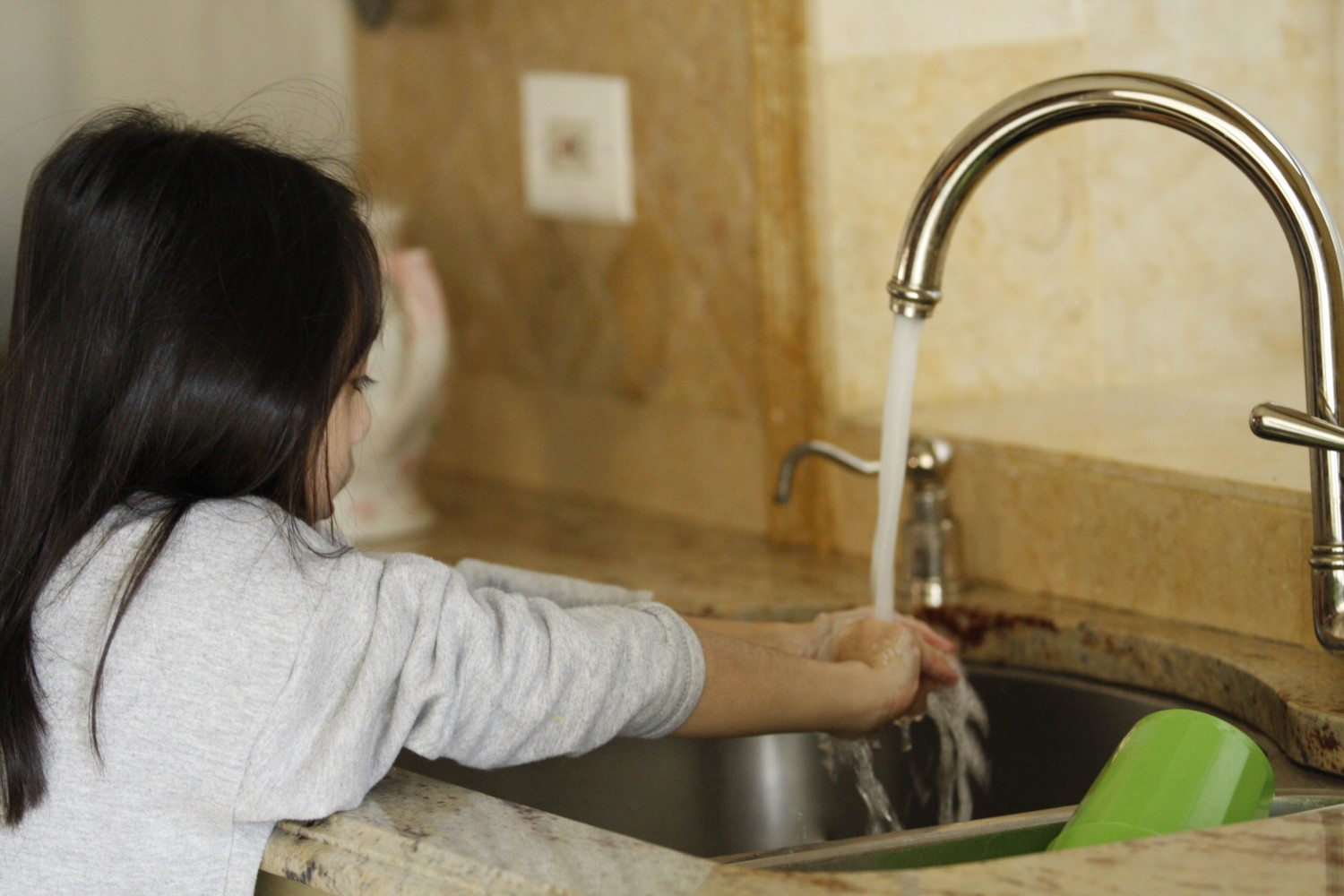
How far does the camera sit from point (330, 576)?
853mm

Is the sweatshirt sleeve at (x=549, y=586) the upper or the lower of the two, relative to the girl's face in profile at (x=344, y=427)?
lower

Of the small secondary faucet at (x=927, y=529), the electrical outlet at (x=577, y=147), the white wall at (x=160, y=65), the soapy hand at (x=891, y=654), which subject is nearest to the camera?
the soapy hand at (x=891, y=654)

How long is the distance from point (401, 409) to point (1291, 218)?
3.12ft

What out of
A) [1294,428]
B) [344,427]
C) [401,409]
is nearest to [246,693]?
[344,427]

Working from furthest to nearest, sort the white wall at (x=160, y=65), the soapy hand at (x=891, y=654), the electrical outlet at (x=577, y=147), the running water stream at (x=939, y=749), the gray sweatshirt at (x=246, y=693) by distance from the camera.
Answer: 1. the white wall at (x=160, y=65)
2. the electrical outlet at (x=577, y=147)
3. the running water stream at (x=939, y=749)
4. the soapy hand at (x=891, y=654)
5. the gray sweatshirt at (x=246, y=693)

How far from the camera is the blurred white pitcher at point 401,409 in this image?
1.66 m

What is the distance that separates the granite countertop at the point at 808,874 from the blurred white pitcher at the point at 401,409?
0.21 ft

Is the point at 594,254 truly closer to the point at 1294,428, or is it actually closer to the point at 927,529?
the point at 927,529

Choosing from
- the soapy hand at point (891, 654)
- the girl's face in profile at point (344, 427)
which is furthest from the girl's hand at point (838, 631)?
the girl's face in profile at point (344, 427)

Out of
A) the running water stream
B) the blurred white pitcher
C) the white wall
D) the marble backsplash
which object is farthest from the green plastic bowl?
the white wall

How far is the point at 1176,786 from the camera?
85 centimetres

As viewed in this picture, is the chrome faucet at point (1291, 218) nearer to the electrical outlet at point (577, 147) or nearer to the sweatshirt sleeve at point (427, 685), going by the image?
the sweatshirt sleeve at point (427, 685)

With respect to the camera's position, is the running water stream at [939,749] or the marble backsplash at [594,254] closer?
the running water stream at [939,749]

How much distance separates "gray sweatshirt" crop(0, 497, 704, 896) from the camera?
0.83 metres
